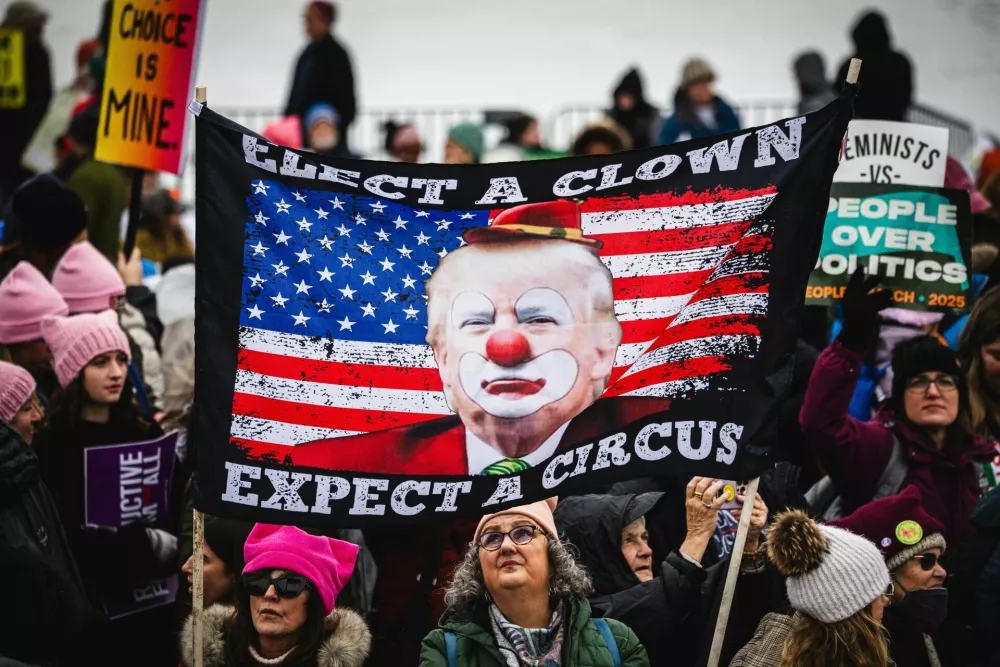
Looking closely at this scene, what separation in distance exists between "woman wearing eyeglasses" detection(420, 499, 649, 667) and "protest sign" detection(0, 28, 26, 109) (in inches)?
291

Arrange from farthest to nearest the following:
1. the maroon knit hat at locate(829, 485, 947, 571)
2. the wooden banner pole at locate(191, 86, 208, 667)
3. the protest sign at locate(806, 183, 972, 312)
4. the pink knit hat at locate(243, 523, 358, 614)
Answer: the protest sign at locate(806, 183, 972, 312) → the maroon knit hat at locate(829, 485, 947, 571) → the pink knit hat at locate(243, 523, 358, 614) → the wooden banner pole at locate(191, 86, 208, 667)

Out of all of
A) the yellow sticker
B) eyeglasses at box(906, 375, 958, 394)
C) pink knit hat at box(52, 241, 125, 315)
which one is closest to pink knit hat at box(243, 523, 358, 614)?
the yellow sticker

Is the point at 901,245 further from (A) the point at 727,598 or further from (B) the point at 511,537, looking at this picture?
(B) the point at 511,537

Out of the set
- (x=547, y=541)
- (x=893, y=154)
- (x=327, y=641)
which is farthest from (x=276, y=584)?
(x=893, y=154)

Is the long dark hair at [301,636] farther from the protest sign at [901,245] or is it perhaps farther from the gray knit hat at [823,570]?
the protest sign at [901,245]

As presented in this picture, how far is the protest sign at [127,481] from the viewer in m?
6.35

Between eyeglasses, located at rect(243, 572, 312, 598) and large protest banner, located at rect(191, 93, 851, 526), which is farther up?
large protest banner, located at rect(191, 93, 851, 526)

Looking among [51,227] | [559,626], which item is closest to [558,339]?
[559,626]

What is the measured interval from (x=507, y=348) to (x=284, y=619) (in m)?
1.22

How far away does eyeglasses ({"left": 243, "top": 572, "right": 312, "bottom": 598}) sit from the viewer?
5258mm

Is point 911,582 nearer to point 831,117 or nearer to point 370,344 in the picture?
point 831,117

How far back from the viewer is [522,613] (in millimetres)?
5078

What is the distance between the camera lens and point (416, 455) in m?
5.14

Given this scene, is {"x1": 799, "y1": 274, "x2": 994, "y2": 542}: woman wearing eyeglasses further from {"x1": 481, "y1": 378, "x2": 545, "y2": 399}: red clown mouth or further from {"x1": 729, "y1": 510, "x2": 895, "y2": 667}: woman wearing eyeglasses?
{"x1": 481, "y1": 378, "x2": 545, "y2": 399}: red clown mouth
